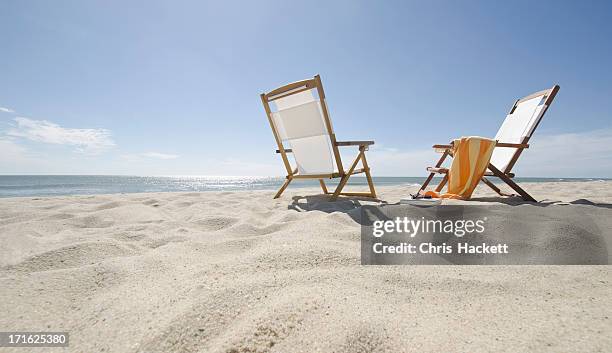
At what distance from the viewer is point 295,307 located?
87 cm

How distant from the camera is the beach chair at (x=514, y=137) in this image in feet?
10.7

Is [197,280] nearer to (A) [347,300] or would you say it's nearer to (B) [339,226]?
(A) [347,300]

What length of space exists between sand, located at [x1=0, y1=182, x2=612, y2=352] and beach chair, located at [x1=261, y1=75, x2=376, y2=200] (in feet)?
6.67

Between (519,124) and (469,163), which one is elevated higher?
(519,124)

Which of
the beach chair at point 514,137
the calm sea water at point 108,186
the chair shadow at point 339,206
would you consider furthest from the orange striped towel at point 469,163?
the calm sea water at point 108,186

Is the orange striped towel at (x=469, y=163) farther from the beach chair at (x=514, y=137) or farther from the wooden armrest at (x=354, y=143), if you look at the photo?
the wooden armrest at (x=354, y=143)

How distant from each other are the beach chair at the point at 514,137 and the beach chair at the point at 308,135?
3.25ft

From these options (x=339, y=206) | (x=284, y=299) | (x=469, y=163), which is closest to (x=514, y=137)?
(x=469, y=163)

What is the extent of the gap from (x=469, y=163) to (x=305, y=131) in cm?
205

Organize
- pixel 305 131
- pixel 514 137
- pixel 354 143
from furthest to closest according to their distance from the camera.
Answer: pixel 305 131, pixel 514 137, pixel 354 143

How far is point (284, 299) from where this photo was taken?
3.04 ft

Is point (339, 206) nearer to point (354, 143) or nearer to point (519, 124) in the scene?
point (354, 143)

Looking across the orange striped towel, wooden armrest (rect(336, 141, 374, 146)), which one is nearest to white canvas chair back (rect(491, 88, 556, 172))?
the orange striped towel

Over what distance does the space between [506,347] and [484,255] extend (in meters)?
0.81
